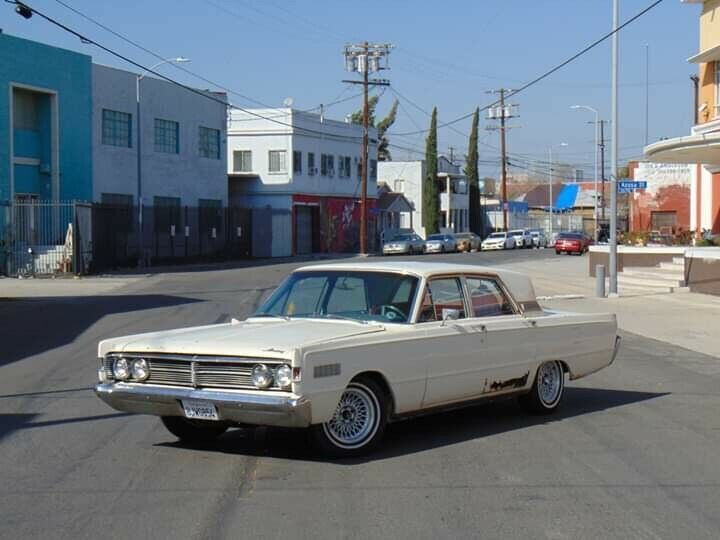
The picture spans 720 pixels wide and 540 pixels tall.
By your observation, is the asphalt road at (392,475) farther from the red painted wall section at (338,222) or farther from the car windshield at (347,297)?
the red painted wall section at (338,222)

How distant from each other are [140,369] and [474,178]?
8900 centimetres

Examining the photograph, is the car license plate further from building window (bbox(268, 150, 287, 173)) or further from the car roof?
building window (bbox(268, 150, 287, 173))

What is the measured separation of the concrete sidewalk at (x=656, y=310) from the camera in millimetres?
19625

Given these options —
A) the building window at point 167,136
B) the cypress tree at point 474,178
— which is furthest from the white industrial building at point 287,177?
the cypress tree at point 474,178

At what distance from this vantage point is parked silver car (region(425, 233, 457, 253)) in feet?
236

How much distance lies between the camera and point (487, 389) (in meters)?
9.52

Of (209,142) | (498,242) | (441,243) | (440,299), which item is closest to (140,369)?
(440,299)

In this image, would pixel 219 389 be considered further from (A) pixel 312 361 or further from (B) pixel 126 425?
(B) pixel 126 425

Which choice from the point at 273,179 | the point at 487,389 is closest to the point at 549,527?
the point at 487,389

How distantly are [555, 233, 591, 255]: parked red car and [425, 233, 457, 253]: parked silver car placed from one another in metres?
8.93

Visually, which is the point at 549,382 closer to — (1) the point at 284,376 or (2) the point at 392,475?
(2) the point at 392,475

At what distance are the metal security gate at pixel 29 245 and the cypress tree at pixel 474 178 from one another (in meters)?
59.1

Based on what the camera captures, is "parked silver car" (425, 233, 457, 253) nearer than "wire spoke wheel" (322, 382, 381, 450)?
No

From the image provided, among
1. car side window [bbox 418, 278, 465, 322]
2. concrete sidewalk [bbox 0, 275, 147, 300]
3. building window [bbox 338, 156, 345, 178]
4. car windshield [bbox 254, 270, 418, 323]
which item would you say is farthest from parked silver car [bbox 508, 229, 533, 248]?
car windshield [bbox 254, 270, 418, 323]
